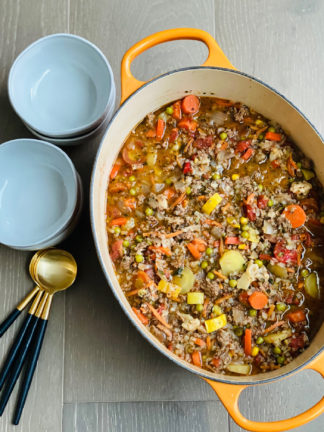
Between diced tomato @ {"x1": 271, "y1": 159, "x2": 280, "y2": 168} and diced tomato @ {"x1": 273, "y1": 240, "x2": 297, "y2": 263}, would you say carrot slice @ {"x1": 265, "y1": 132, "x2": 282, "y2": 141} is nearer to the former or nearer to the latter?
diced tomato @ {"x1": 271, "y1": 159, "x2": 280, "y2": 168}

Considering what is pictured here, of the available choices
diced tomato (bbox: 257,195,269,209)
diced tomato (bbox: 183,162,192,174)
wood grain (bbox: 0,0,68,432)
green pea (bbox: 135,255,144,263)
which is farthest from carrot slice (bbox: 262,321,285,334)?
wood grain (bbox: 0,0,68,432)

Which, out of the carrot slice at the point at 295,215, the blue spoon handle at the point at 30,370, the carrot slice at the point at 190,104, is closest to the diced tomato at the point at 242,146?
the carrot slice at the point at 190,104

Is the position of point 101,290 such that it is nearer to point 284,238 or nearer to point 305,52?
point 284,238

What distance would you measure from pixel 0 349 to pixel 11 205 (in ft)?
3.23

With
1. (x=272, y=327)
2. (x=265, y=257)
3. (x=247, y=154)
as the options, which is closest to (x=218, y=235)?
(x=265, y=257)

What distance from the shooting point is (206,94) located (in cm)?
319

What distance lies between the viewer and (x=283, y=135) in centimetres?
321

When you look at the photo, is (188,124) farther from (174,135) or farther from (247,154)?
(247,154)

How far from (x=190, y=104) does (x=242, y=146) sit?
0.46 m

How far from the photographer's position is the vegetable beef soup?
298 cm

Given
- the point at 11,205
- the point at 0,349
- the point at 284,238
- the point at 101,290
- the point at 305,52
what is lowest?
the point at 0,349

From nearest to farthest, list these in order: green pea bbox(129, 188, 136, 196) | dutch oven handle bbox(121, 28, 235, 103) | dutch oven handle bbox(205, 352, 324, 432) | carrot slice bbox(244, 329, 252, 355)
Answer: dutch oven handle bbox(205, 352, 324, 432)
dutch oven handle bbox(121, 28, 235, 103)
carrot slice bbox(244, 329, 252, 355)
green pea bbox(129, 188, 136, 196)

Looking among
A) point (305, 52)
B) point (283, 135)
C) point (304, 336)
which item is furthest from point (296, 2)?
point (304, 336)

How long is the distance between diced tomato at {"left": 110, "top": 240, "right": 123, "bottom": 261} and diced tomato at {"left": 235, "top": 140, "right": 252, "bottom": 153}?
3.27ft
